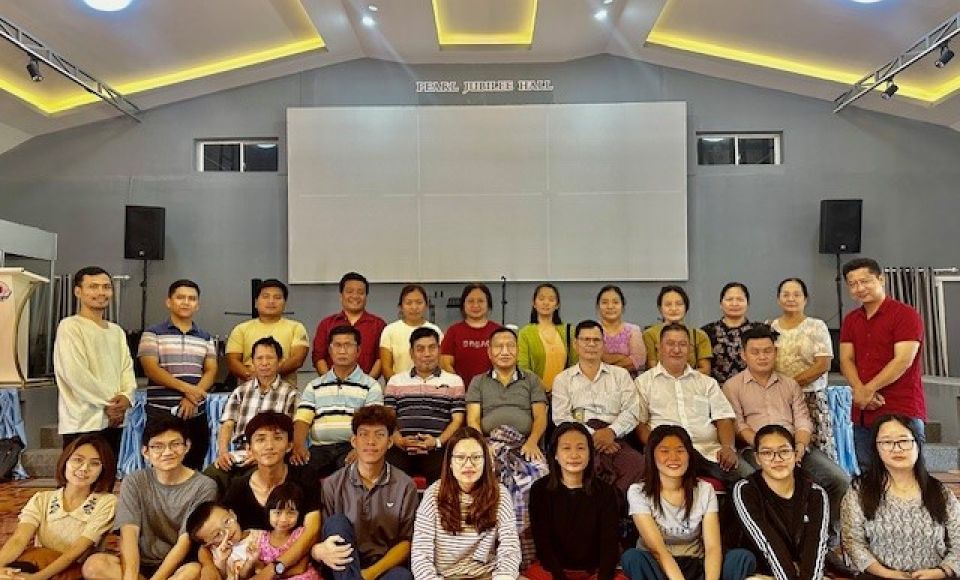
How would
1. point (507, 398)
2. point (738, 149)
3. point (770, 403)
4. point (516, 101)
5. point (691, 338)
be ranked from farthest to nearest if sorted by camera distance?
point (738, 149) → point (516, 101) → point (691, 338) → point (507, 398) → point (770, 403)

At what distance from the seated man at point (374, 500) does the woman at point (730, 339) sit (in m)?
1.96

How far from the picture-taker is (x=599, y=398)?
145 inches

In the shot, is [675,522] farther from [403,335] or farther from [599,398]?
[403,335]

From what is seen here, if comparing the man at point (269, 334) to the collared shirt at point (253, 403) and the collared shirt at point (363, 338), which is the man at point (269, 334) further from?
the collared shirt at point (253, 403)

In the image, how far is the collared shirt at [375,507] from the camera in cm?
302

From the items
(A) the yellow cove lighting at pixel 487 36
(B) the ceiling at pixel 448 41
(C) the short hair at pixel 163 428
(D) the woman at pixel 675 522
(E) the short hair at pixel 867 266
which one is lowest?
(D) the woman at pixel 675 522

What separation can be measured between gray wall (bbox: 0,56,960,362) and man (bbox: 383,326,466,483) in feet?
13.5

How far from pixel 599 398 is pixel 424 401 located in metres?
0.90

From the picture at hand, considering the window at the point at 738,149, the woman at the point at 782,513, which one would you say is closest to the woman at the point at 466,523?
the woman at the point at 782,513

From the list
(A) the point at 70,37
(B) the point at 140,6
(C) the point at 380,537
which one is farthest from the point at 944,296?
(A) the point at 70,37

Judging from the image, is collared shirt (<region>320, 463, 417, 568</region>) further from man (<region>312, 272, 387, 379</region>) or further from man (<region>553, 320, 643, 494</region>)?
man (<region>312, 272, 387, 379</region>)

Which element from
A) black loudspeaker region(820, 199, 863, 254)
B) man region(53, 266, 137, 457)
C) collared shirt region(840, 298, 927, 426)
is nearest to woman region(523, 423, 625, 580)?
collared shirt region(840, 298, 927, 426)

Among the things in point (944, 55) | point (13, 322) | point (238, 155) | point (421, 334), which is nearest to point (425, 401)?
point (421, 334)

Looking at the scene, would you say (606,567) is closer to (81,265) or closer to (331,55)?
(331,55)
